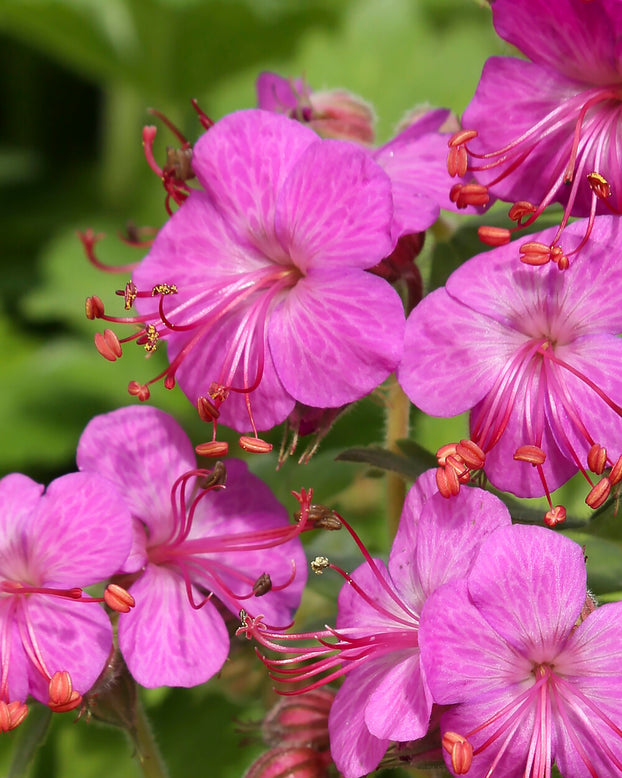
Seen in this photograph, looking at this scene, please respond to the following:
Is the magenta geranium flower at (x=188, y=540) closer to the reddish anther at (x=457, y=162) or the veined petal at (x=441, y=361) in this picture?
the veined petal at (x=441, y=361)

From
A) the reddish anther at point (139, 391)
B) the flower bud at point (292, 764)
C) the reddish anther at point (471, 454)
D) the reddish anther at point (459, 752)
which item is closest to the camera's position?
the reddish anther at point (459, 752)

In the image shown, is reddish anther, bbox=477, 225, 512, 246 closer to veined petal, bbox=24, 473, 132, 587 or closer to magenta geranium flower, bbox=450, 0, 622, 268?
magenta geranium flower, bbox=450, 0, 622, 268

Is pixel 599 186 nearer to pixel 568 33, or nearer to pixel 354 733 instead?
pixel 568 33

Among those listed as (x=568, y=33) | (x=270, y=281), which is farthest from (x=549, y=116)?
(x=270, y=281)

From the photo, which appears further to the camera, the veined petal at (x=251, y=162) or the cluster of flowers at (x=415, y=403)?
the veined petal at (x=251, y=162)

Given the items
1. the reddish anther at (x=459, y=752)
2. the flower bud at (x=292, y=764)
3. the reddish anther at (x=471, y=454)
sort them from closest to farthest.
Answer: the reddish anther at (x=459, y=752) < the reddish anther at (x=471, y=454) < the flower bud at (x=292, y=764)

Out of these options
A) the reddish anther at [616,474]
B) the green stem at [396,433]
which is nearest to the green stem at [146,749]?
the green stem at [396,433]
